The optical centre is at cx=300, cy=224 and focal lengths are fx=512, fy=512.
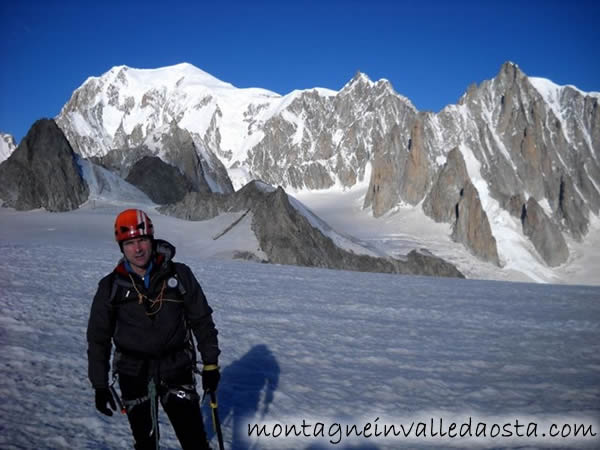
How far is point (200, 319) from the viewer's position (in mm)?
4355

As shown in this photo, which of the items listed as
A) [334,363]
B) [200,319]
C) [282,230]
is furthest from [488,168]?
[200,319]

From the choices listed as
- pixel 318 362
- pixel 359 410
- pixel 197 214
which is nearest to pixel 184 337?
pixel 359 410

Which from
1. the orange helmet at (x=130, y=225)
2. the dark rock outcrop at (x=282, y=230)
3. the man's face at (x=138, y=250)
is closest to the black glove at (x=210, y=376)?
the man's face at (x=138, y=250)

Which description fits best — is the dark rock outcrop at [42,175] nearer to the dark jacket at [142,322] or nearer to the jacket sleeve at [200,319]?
the dark jacket at [142,322]

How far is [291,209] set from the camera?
59.0 m

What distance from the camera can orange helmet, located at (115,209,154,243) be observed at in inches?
161

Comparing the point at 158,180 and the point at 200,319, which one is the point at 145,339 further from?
the point at 158,180

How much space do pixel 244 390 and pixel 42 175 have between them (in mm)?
79631

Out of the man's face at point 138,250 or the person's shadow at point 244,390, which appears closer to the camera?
the man's face at point 138,250

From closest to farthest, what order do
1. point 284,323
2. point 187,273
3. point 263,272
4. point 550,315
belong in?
point 187,273 → point 284,323 → point 550,315 → point 263,272

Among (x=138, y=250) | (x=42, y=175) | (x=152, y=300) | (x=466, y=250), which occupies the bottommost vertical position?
(x=152, y=300)

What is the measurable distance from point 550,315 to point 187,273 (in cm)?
1210

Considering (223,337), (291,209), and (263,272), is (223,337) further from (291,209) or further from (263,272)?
(291,209)

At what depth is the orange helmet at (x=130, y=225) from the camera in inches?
161
